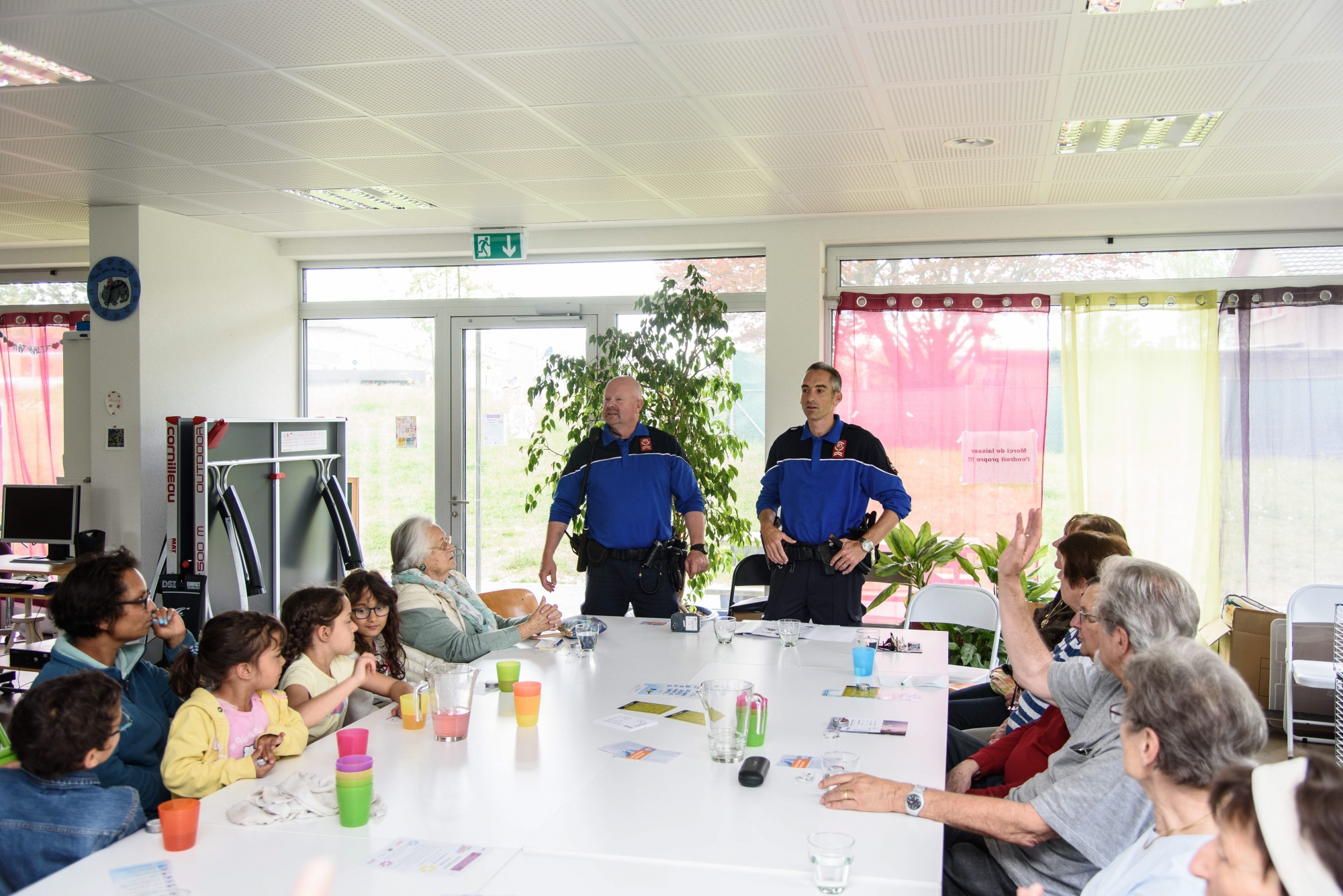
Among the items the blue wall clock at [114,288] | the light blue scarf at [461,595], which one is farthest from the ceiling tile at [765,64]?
the blue wall clock at [114,288]

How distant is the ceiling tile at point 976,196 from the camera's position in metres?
5.52

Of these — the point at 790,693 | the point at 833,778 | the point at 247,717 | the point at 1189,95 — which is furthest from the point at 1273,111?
the point at 247,717

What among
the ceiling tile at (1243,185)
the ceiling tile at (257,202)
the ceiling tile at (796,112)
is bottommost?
the ceiling tile at (1243,185)

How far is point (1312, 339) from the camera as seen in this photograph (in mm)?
5746

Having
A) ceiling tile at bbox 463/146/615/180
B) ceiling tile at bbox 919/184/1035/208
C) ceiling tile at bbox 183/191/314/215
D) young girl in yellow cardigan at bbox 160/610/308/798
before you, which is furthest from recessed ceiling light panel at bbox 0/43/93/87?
ceiling tile at bbox 919/184/1035/208

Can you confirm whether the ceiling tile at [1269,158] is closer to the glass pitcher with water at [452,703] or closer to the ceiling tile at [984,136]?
the ceiling tile at [984,136]

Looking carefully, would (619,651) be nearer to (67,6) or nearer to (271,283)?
(67,6)

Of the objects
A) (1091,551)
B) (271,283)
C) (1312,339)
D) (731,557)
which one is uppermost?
(271,283)

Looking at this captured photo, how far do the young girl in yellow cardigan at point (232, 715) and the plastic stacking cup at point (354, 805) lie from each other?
423mm

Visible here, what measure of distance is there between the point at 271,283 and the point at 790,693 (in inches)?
226

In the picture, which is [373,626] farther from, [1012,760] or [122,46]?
[122,46]

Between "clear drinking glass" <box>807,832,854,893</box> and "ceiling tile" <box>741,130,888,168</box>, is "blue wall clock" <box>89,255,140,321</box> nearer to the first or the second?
"ceiling tile" <box>741,130,888,168</box>

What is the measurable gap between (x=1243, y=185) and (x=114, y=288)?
6.47 metres

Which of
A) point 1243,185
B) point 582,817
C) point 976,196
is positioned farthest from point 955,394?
point 582,817
